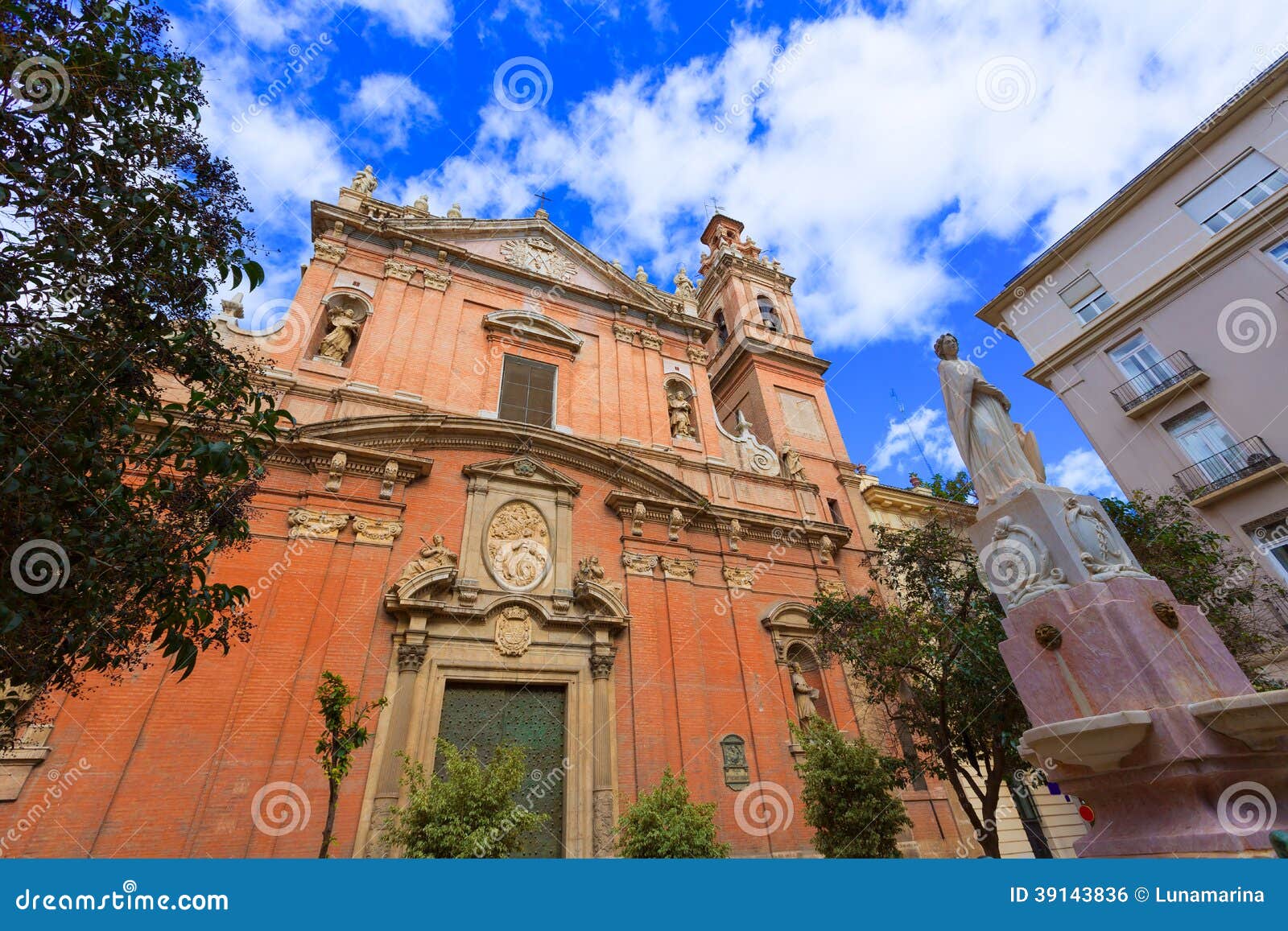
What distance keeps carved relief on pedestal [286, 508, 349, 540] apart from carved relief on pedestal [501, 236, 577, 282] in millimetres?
8859

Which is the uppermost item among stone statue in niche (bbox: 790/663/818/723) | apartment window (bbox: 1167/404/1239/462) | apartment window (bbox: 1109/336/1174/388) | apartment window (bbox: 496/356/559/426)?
apartment window (bbox: 1109/336/1174/388)

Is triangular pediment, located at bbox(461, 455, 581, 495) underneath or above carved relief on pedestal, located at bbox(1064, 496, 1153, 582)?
above

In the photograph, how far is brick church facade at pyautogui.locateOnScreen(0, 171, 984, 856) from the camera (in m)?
8.19

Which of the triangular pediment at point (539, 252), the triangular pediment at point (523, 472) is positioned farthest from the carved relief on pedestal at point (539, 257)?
the triangular pediment at point (523, 472)

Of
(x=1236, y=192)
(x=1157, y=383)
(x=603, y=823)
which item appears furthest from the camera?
(x=1157, y=383)

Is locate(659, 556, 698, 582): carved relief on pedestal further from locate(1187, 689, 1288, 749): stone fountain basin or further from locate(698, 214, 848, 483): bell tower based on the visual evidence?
locate(1187, 689, 1288, 749): stone fountain basin

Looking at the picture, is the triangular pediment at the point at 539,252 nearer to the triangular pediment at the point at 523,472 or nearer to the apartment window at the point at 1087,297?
the triangular pediment at the point at 523,472

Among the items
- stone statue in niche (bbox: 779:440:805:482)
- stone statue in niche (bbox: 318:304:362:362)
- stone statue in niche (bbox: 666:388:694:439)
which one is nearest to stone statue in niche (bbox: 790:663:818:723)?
stone statue in niche (bbox: 779:440:805:482)

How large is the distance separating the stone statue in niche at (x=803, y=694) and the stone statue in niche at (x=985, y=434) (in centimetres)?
Result: 821

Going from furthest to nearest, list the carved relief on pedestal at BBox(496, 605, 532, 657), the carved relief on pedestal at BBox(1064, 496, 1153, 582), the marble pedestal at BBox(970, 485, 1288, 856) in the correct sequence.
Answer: the carved relief on pedestal at BBox(496, 605, 532, 657) < the carved relief on pedestal at BBox(1064, 496, 1153, 582) < the marble pedestal at BBox(970, 485, 1288, 856)

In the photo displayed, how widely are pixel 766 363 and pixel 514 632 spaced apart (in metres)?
12.1

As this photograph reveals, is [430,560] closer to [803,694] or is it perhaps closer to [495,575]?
[495,575]

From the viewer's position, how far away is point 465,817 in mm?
6461

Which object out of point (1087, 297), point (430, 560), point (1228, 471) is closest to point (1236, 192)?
point (1087, 297)
